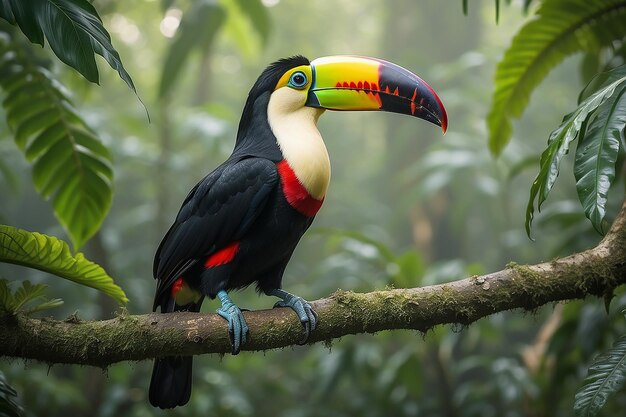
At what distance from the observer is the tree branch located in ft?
6.28

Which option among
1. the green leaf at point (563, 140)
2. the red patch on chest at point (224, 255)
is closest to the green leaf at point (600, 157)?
the green leaf at point (563, 140)

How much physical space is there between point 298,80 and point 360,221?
6.31m

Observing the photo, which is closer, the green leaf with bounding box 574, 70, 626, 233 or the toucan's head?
the green leaf with bounding box 574, 70, 626, 233

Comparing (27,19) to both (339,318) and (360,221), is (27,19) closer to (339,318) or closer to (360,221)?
(339,318)

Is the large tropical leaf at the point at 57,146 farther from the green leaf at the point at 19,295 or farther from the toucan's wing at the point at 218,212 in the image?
the green leaf at the point at 19,295

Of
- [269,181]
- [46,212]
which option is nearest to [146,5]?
[46,212]

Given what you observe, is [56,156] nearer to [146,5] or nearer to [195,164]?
[195,164]

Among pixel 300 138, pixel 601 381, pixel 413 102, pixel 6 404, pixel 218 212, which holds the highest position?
pixel 413 102

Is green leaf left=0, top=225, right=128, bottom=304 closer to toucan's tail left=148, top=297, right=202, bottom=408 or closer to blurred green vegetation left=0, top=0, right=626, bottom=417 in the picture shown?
blurred green vegetation left=0, top=0, right=626, bottom=417

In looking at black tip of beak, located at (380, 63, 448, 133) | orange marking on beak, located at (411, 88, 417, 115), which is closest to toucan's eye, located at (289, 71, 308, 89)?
black tip of beak, located at (380, 63, 448, 133)

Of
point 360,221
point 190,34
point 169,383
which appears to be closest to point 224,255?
point 169,383

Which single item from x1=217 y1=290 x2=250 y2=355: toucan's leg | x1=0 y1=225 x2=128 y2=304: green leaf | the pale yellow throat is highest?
the pale yellow throat

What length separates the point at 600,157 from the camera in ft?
6.19

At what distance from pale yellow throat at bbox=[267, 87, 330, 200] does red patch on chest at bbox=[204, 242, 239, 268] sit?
13.3 inches
